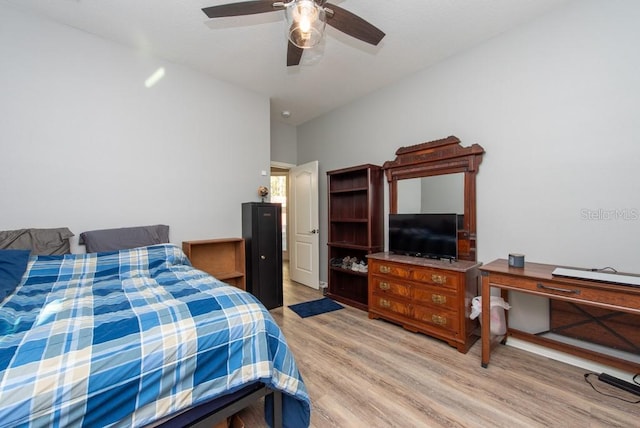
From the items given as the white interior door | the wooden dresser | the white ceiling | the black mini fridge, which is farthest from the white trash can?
the white ceiling

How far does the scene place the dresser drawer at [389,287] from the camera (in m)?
2.74

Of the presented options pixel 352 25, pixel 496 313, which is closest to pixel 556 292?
pixel 496 313

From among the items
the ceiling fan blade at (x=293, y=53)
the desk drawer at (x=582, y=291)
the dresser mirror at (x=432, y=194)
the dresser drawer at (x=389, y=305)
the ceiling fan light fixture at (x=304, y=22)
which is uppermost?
the ceiling fan blade at (x=293, y=53)

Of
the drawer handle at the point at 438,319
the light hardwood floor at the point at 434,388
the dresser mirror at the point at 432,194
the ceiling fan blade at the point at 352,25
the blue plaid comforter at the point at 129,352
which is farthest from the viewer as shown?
the dresser mirror at the point at 432,194

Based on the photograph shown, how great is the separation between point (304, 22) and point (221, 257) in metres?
2.70

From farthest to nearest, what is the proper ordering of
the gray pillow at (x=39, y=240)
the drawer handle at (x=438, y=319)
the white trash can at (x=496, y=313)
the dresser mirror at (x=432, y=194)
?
1. the dresser mirror at (x=432, y=194)
2. the drawer handle at (x=438, y=319)
3. the white trash can at (x=496, y=313)
4. the gray pillow at (x=39, y=240)

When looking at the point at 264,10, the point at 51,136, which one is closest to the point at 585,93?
the point at 264,10

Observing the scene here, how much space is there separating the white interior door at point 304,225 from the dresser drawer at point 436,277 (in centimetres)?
200

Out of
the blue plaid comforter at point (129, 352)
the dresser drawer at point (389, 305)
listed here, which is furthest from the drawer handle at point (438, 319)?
the blue plaid comforter at point (129, 352)

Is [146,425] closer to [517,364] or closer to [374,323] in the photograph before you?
[374,323]

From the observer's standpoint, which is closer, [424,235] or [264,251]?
[424,235]

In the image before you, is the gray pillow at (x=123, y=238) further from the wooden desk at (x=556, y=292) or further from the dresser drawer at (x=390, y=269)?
the wooden desk at (x=556, y=292)

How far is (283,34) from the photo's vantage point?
8.38ft

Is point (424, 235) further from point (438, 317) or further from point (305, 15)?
point (305, 15)
